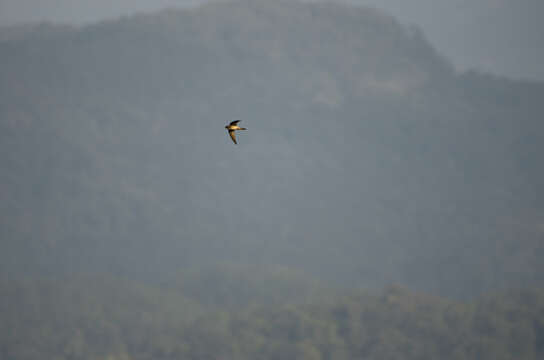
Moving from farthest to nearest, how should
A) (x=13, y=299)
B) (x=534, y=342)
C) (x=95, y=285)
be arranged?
(x=95, y=285), (x=13, y=299), (x=534, y=342)

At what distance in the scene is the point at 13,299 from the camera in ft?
455

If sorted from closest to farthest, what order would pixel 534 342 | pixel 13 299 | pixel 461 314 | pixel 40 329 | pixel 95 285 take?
pixel 534 342, pixel 461 314, pixel 40 329, pixel 13 299, pixel 95 285

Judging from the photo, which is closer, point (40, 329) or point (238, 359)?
point (238, 359)

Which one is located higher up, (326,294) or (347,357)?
(326,294)

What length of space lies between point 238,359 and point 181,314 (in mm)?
48279

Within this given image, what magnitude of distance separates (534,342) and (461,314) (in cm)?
1201

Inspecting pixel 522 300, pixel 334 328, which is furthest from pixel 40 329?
pixel 522 300

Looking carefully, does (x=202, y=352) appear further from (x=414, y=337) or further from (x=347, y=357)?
(x=414, y=337)

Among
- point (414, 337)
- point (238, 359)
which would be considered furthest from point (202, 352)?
point (414, 337)

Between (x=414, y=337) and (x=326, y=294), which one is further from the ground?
(x=326, y=294)

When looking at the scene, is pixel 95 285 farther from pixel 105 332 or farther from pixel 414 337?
pixel 414 337

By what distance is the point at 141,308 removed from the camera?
5586 inches

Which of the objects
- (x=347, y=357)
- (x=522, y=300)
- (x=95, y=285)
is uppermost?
(x=95, y=285)

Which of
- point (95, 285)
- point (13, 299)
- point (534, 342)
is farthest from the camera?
point (95, 285)
